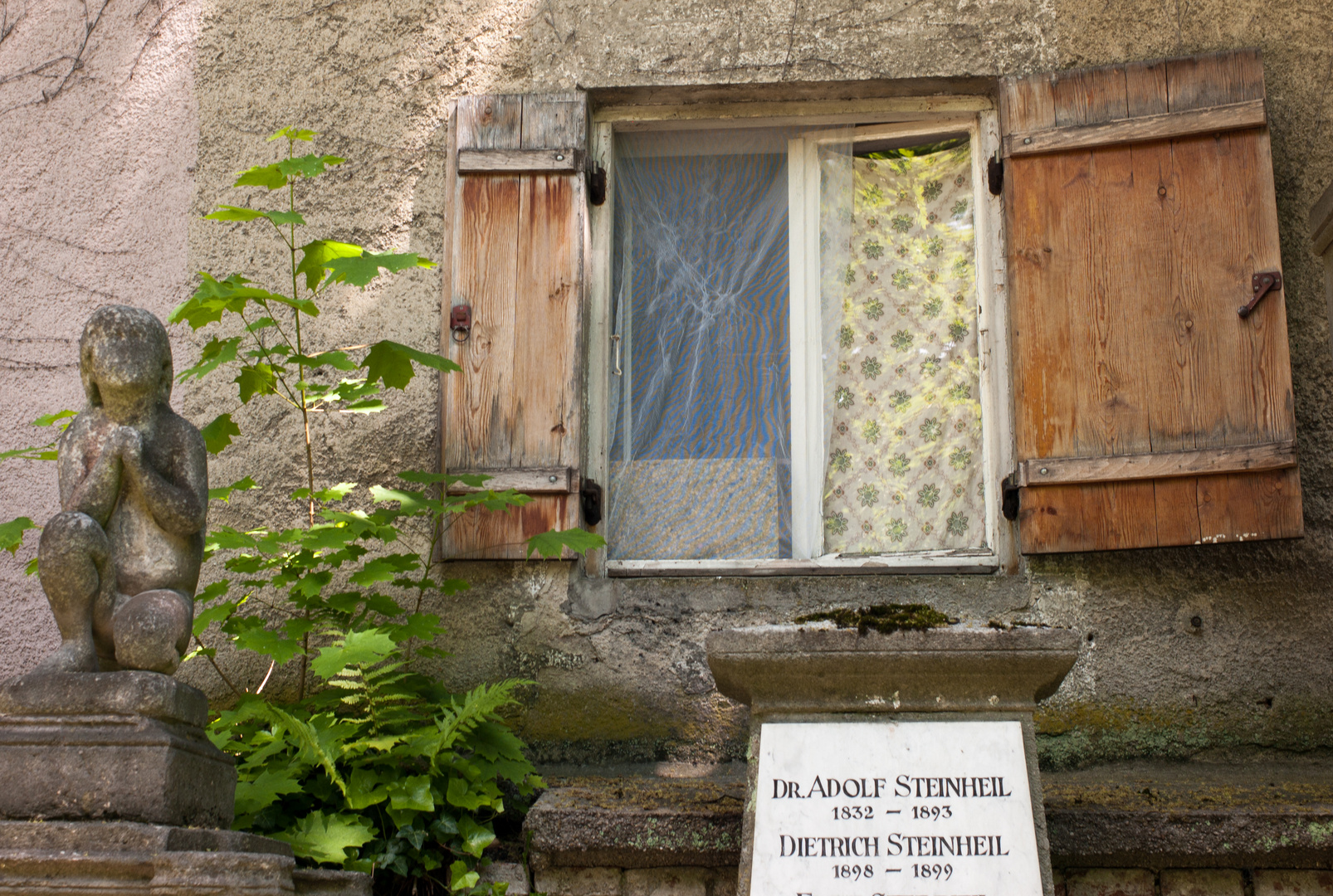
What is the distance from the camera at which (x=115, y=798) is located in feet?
7.84

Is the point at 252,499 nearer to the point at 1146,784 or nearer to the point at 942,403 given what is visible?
the point at 942,403

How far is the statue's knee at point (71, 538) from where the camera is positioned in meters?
2.57

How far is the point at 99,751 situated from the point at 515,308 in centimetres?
193

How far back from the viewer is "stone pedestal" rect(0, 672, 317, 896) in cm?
229

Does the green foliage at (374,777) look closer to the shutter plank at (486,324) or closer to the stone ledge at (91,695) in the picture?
the stone ledge at (91,695)

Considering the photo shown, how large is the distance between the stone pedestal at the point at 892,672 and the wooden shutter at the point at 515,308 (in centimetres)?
133

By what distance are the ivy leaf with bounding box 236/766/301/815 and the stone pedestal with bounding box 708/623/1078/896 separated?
1112mm

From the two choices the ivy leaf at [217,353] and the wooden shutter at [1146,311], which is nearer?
the ivy leaf at [217,353]

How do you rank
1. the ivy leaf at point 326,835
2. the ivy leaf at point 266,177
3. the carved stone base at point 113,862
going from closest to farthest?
the carved stone base at point 113,862, the ivy leaf at point 326,835, the ivy leaf at point 266,177

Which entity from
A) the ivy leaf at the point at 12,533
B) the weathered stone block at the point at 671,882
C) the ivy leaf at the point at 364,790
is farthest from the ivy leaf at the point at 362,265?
the weathered stone block at the point at 671,882

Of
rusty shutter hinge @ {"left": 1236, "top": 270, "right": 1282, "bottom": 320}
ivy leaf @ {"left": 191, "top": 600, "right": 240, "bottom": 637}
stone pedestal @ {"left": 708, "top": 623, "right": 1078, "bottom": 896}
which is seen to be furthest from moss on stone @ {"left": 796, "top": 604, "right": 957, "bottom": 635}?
rusty shutter hinge @ {"left": 1236, "top": 270, "right": 1282, "bottom": 320}

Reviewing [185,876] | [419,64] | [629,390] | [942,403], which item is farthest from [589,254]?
[185,876]

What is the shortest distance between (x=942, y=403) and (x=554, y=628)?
1426mm

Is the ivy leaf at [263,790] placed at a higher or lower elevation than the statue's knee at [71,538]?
lower
